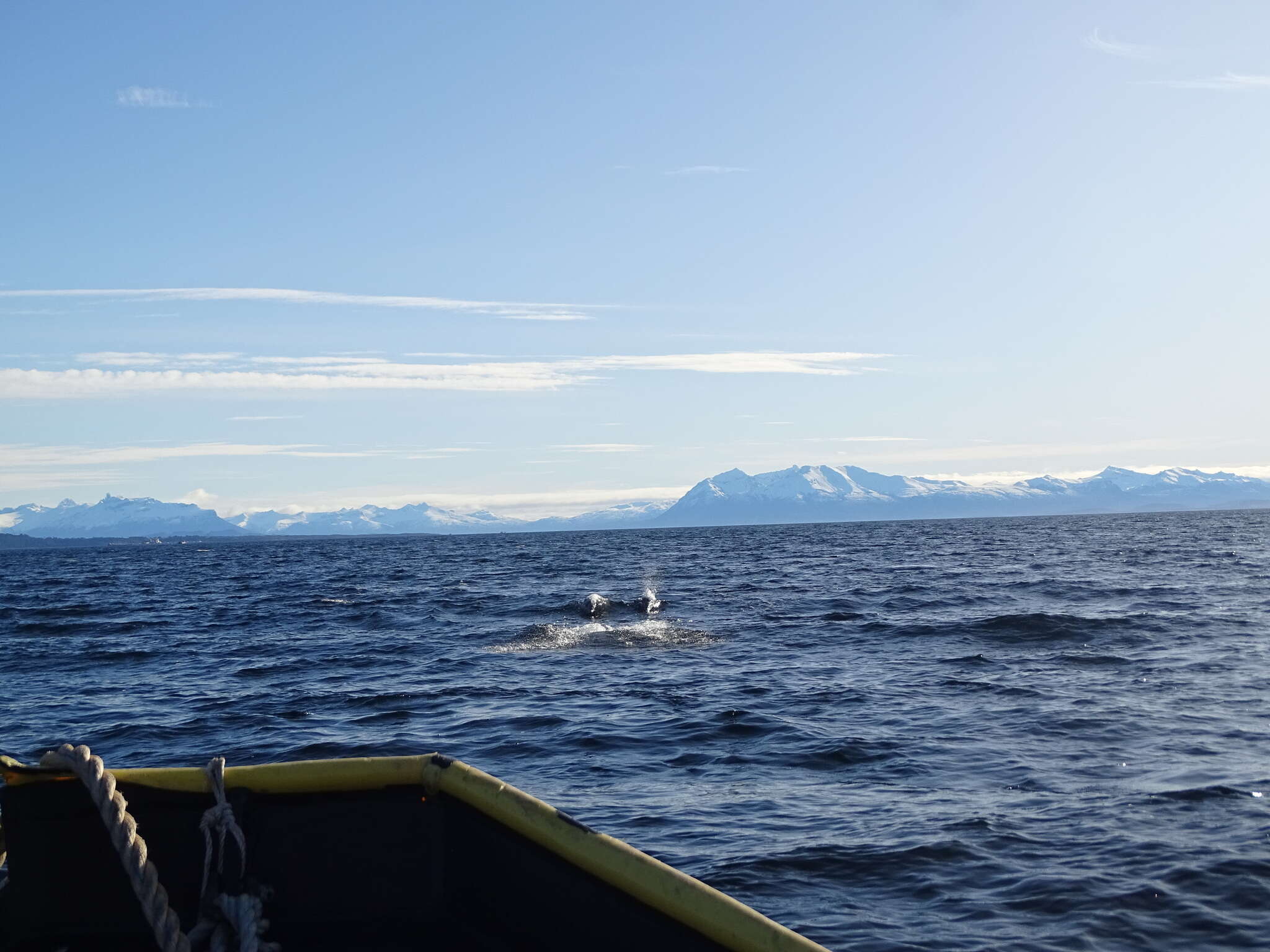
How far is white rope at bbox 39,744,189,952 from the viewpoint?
512 centimetres

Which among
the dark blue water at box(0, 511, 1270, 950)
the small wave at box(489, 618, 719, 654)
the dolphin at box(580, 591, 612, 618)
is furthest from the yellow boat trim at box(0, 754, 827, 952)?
the dolphin at box(580, 591, 612, 618)

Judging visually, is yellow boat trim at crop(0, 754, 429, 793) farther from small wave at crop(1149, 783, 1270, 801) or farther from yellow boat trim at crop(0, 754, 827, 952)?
small wave at crop(1149, 783, 1270, 801)

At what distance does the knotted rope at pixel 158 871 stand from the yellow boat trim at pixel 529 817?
0.18 metres

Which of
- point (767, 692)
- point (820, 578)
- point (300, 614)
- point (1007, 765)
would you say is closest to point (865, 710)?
point (767, 692)

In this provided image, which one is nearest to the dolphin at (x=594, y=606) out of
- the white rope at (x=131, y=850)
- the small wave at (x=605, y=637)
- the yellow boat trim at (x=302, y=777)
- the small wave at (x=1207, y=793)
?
the small wave at (x=605, y=637)

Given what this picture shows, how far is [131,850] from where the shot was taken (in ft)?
16.9

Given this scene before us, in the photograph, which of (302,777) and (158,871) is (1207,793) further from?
(158,871)

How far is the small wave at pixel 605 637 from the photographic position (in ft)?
85.7

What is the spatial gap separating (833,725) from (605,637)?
12424 millimetres

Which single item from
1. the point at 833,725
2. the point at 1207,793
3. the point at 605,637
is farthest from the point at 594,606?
the point at 1207,793

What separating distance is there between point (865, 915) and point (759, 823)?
2.45m

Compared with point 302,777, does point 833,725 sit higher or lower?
lower

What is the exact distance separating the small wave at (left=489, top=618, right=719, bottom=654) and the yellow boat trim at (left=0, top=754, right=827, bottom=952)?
795 inches

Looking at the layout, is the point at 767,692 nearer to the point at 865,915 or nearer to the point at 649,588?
the point at 865,915
